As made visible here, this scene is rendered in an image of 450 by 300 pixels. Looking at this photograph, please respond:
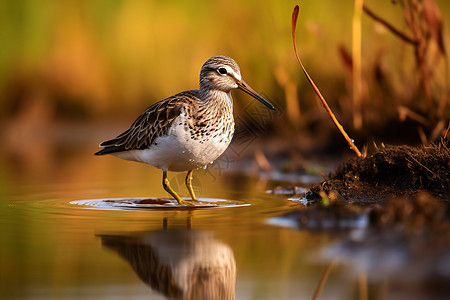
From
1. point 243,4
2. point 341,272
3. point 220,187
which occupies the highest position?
point 243,4

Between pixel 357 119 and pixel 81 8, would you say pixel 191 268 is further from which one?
pixel 81 8

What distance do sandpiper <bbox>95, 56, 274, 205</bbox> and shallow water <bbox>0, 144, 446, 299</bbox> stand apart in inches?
23.7

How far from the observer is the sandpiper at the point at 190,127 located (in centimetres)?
782

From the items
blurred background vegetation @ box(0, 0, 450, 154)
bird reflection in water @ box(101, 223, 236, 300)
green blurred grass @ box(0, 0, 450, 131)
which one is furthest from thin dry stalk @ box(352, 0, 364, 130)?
green blurred grass @ box(0, 0, 450, 131)

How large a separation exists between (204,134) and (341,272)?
3694 millimetres

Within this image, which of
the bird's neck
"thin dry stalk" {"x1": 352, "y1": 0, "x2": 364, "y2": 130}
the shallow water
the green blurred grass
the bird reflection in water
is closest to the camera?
the shallow water

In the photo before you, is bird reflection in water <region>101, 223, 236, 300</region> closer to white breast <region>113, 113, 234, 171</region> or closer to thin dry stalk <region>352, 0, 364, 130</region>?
white breast <region>113, 113, 234, 171</region>

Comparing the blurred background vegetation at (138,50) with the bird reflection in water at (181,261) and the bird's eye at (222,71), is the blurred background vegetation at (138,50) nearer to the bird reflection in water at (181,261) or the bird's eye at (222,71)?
the bird's eye at (222,71)

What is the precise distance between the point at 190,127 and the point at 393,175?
2227mm

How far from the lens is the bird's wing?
807 centimetres

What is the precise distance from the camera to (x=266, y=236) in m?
5.77

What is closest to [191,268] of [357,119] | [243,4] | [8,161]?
[357,119]

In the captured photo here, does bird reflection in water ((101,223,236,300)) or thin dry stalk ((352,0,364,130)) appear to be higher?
thin dry stalk ((352,0,364,130))

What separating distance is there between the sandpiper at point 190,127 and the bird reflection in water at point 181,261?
70.8 inches
